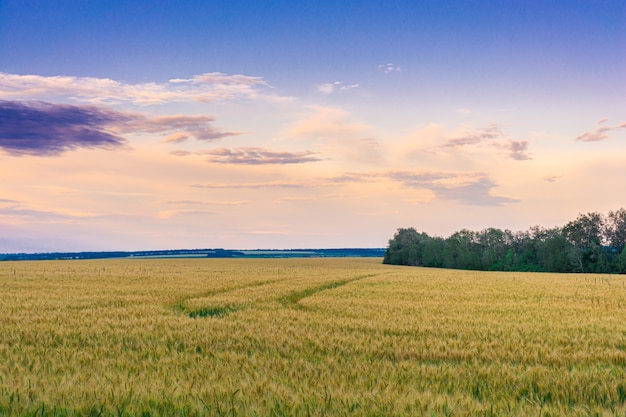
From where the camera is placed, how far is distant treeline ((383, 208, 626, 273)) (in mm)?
87812

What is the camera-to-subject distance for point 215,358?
342 inches

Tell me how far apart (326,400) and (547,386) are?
3.44 metres

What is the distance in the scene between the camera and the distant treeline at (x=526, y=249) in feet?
288

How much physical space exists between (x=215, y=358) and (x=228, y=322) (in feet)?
13.7

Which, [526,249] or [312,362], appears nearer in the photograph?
[312,362]

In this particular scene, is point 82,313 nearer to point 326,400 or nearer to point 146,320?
point 146,320

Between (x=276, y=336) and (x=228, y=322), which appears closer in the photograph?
(x=276, y=336)

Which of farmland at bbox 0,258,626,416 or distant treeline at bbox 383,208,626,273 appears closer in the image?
farmland at bbox 0,258,626,416

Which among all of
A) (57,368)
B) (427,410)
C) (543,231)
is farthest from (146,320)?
(543,231)

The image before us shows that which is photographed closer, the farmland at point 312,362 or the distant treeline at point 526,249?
the farmland at point 312,362

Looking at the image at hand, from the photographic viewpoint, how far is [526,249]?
10788cm

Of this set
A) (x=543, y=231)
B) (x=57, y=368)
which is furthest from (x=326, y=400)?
(x=543, y=231)

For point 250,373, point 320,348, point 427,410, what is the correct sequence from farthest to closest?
point 320,348 < point 250,373 < point 427,410

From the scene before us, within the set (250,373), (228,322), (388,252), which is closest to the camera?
(250,373)
